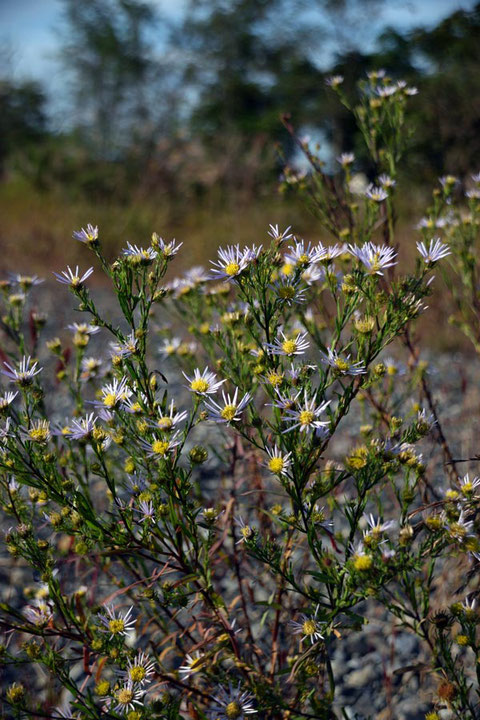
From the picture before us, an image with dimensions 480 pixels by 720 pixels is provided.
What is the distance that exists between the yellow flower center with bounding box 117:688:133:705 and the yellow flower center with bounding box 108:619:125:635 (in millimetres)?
88

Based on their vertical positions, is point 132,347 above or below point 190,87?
below

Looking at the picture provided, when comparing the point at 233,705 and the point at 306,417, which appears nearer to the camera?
the point at 306,417

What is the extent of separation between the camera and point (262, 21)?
18.0 m

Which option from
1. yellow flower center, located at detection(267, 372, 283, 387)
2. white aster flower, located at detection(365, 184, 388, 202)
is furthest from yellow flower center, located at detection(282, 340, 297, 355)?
white aster flower, located at detection(365, 184, 388, 202)

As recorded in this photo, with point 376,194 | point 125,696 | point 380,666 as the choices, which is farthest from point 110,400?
point 380,666

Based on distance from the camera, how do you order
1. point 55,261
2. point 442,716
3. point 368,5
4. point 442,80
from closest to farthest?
point 442,716 < point 55,261 < point 442,80 < point 368,5

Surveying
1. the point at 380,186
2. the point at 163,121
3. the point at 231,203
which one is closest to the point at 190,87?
the point at 163,121

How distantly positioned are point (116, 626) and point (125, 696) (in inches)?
4.2

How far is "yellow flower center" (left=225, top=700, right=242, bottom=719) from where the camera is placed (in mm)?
960

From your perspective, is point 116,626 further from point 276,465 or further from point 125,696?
point 276,465

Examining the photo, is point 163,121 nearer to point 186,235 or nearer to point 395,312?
point 186,235

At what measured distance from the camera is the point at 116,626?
1007mm

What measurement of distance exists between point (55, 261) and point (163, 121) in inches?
499

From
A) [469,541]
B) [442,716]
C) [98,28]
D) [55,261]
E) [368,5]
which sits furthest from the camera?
[98,28]
